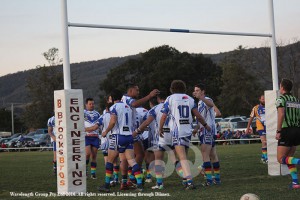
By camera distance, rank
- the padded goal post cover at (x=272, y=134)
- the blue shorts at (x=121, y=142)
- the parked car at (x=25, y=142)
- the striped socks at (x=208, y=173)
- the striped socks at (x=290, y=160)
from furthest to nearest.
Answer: the parked car at (x=25, y=142)
the padded goal post cover at (x=272, y=134)
the striped socks at (x=208, y=173)
the blue shorts at (x=121, y=142)
the striped socks at (x=290, y=160)

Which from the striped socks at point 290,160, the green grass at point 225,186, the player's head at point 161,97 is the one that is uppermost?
the player's head at point 161,97

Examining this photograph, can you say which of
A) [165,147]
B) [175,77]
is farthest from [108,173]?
[175,77]

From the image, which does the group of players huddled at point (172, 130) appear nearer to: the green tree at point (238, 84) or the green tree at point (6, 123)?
the green tree at point (238, 84)

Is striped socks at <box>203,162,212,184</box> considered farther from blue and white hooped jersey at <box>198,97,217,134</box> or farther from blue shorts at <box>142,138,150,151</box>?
blue shorts at <box>142,138,150,151</box>

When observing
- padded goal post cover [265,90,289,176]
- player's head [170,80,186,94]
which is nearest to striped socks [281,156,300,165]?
player's head [170,80,186,94]

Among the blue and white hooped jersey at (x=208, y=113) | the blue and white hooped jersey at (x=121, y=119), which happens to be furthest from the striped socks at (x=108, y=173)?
the blue and white hooped jersey at (x=208, y=113)

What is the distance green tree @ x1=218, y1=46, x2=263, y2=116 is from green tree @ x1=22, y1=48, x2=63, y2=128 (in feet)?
69.7

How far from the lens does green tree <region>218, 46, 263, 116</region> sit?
247ft

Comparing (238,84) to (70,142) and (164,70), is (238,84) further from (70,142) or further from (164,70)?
(70,142)

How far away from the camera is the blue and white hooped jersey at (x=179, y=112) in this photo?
1207cm

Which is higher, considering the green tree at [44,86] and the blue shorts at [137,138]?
the green tree at [44,86]

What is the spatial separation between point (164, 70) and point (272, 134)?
5987 cm

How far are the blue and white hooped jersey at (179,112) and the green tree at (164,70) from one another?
62.4 m

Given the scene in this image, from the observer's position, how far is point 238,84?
75.6 metres
